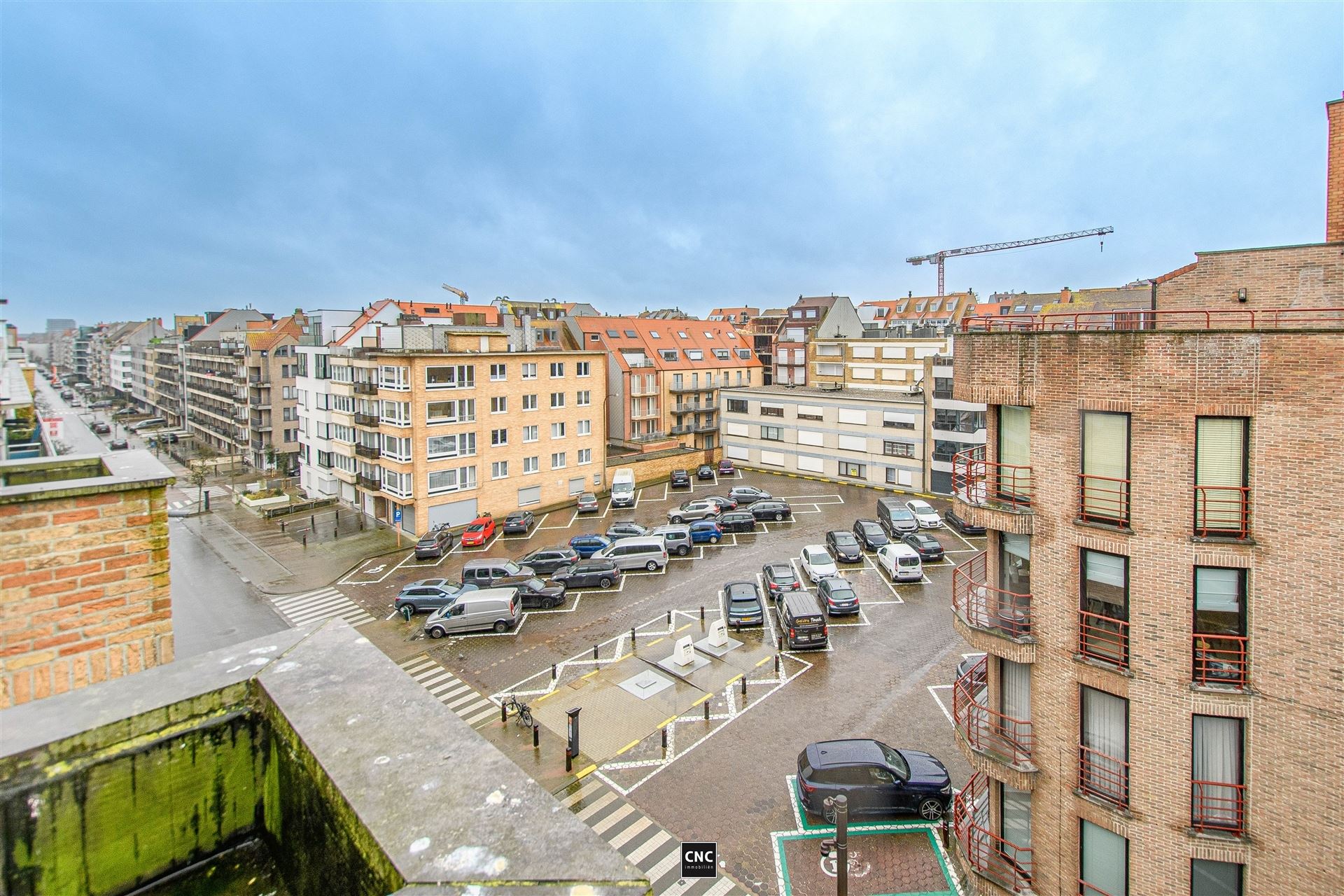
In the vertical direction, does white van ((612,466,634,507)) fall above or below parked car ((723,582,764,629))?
above

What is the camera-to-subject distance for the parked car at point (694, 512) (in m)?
45.6

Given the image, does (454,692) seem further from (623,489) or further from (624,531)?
(623,489)

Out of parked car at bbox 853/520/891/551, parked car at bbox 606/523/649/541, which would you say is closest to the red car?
parked car at bbox 606/523/649/541

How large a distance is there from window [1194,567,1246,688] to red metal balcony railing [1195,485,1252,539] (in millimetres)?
622

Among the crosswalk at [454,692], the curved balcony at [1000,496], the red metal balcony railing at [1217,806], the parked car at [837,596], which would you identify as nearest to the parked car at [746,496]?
the parked car at [837,596]

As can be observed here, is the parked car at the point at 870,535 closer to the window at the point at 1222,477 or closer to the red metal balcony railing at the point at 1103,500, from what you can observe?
the red metal balcony railing at the point at 1103,500

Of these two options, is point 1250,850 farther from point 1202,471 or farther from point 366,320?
point 366,320

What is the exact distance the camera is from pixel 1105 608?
13.5 metres

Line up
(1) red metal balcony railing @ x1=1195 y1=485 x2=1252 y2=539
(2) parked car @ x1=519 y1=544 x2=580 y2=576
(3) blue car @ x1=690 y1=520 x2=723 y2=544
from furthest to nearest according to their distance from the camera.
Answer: (3) blue car @ x1=690 y1=520 x2=723 y2=544, (2) parked car @ x1=519 y1=544 x2=580 y2=576, (1) red metal balcony railing @ x1=1195 y1=485 x2=1252 y2=539

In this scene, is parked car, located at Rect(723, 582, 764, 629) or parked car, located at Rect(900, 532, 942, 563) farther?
parked car, located at Rect(900, 532, 942, 563)

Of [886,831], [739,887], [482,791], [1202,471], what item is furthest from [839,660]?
[482,791]

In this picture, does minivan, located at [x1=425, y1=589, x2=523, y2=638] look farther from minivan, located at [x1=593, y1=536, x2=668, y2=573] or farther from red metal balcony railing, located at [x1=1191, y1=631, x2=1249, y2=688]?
red metal balcony railing, located at [x1=1191, y1=631, x2=1249, y2=688]

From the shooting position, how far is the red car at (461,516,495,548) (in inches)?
1681

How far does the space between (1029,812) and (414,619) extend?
25510 millimetres
